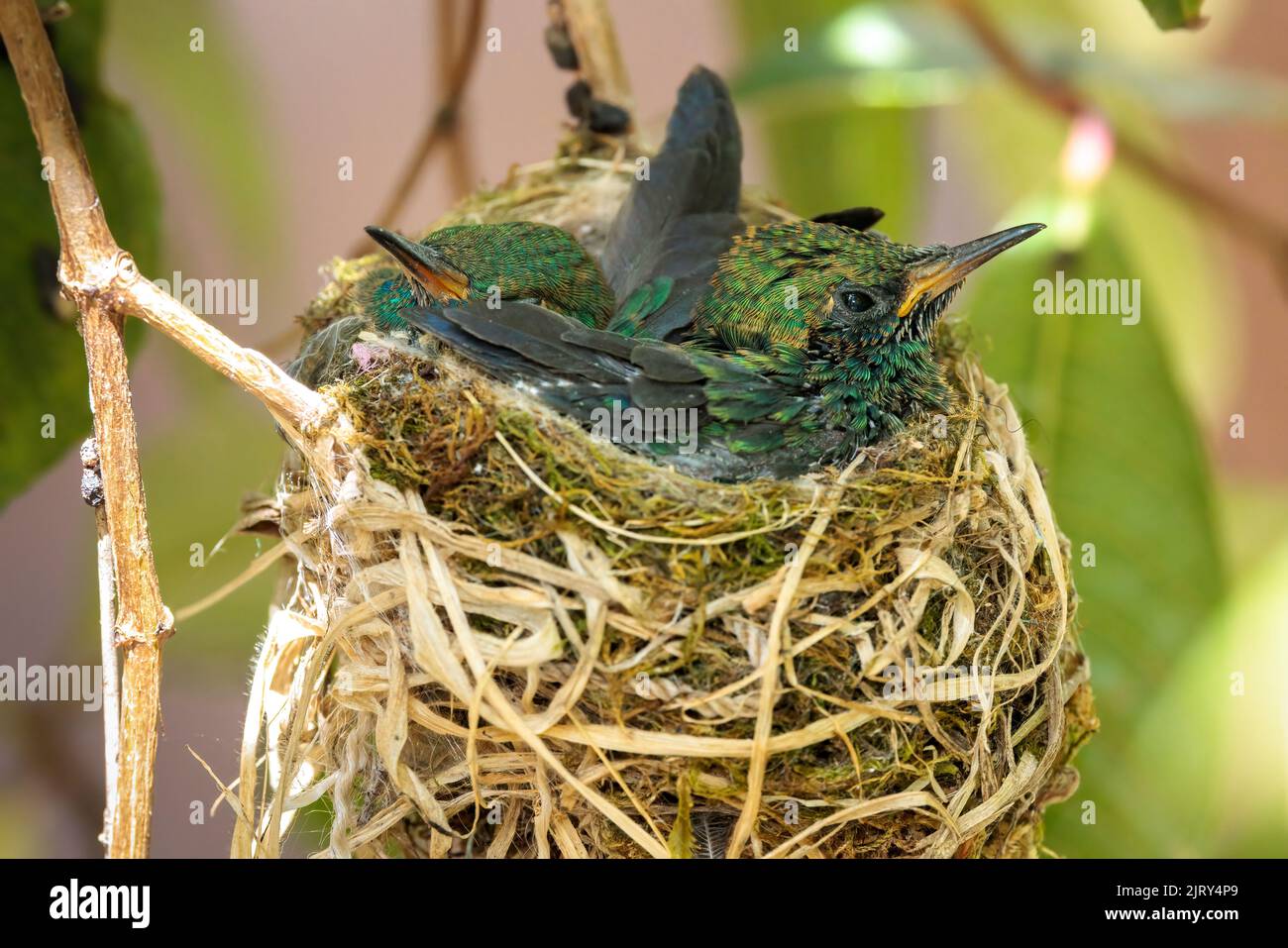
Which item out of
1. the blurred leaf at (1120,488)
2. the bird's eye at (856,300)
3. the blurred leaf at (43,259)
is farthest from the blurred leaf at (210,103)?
the blurred leaf at (1120,488)

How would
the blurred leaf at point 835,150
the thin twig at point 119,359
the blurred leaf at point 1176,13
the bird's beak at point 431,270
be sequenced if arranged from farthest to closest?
the blurred leaf at point 835,150 < the bird's beak at point 431,270 < the blurred leaf at point 1176,13 < the thin twig at point 119,359

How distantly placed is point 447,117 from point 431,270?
0.47m

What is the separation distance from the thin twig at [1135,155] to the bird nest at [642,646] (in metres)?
0.75

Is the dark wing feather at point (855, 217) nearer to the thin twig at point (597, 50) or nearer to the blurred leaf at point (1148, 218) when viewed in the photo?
the thin twig at point (597, 50)

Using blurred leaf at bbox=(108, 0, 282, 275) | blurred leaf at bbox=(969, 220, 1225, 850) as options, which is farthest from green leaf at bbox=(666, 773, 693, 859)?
blurred leaf at bbox=(108, 0, 282, 275)

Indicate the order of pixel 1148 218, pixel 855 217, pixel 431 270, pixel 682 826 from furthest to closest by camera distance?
pixel 1148 218 < pixel 855 217 < pixel 431 270 < pixel 682 826

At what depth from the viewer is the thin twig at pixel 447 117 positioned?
1.85 meters

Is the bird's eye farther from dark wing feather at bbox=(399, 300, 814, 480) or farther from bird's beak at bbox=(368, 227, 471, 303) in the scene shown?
bird's beak at bbox=(368, 227, 471, 303)

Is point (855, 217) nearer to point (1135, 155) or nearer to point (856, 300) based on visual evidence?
point (856, 300)

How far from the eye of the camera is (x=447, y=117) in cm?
195

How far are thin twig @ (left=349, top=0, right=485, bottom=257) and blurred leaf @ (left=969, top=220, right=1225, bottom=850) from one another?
36.5 inches

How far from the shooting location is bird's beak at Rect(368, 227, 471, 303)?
61.5 inches

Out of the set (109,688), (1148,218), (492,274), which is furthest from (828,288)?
(1148,218)

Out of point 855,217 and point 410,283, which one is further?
point 855,217
